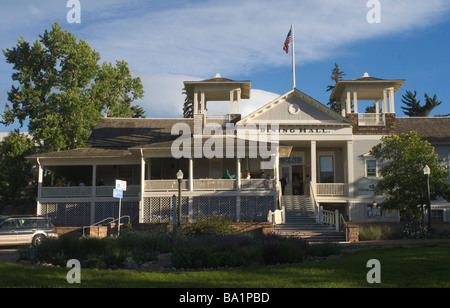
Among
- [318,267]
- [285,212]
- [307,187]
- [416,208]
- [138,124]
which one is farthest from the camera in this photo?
[138,124]

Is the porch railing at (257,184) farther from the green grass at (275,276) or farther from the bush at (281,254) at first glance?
the green grass at (275,276)

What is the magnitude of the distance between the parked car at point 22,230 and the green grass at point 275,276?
31.6ft

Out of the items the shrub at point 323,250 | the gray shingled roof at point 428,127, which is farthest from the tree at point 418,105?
the shrub at point 323,250

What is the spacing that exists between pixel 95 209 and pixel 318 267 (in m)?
19.6

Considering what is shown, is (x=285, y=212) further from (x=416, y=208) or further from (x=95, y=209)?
(x=95, y=209)

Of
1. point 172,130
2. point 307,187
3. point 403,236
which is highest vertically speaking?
point 172,130

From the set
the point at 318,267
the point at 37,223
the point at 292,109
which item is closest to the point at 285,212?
the point at 292,109

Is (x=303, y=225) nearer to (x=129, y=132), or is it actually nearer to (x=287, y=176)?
(x=287, y=176)

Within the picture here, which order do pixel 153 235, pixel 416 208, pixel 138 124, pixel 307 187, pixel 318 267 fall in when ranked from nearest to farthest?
pixel 318 267 → pixel 153 235 → pixel 416 208 → pixel 307 187 → pixel 138 124

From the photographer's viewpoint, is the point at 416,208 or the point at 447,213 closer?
A: the point at 416,208

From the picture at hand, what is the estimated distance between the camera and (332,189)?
102 ft

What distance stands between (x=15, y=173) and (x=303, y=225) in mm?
21797

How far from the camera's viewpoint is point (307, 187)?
30.9 m

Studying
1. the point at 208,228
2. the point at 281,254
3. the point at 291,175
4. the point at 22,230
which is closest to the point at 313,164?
the point at 291,175
